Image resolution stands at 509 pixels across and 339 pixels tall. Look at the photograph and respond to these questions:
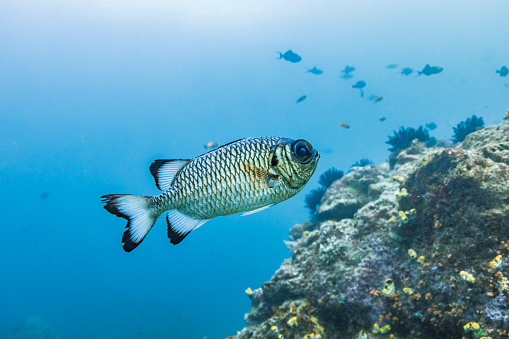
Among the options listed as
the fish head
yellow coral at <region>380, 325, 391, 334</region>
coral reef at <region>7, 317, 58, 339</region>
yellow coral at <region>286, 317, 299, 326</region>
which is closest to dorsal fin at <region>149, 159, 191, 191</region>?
the fish head

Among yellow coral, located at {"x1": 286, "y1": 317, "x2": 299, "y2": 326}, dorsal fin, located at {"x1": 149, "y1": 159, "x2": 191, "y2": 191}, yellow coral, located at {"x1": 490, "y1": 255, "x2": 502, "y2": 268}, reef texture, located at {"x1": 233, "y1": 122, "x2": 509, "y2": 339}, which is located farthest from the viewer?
yellow coral, located at {"x1": 286, "y1": 317, "x2": 299, "y2": 326}

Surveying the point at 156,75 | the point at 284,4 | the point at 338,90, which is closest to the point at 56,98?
the point at 156,75

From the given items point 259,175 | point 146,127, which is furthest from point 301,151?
point 146,127

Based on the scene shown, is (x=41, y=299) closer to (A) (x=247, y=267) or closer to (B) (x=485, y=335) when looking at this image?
(A) (x=247, y=267)

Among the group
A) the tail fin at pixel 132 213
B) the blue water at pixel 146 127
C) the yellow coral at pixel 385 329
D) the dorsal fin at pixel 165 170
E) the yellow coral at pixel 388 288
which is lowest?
the yellow coral at pixel 385 329

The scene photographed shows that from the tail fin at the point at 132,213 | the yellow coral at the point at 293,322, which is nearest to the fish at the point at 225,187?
the tail fin at the point at 132,213

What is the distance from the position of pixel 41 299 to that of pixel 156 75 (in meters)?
77.5

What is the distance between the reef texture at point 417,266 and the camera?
10.7 ft

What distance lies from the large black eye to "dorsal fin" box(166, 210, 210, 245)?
774 mm

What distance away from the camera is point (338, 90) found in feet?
263

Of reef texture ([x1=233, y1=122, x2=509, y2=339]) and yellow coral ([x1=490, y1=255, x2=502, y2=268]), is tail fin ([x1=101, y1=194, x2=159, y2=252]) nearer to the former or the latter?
reef texture ([x1=233, y1=122, x2=509, y2=339])

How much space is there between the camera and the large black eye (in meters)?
1.68

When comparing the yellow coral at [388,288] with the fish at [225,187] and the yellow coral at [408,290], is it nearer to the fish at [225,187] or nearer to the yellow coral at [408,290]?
the yellow coral at [408,290]

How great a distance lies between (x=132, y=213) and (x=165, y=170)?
1.37ft
